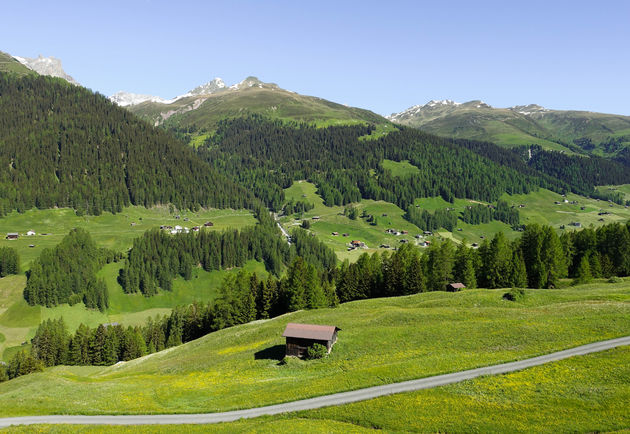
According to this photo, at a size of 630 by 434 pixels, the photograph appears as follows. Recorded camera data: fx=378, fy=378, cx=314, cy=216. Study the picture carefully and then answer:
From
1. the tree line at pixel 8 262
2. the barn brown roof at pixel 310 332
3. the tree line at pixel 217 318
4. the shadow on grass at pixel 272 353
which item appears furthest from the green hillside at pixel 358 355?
the tree line at pixel 8 262

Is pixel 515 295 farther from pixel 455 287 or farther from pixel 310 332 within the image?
pixel 310 332

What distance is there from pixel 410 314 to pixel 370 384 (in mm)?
31253

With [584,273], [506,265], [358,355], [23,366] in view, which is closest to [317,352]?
[358,355]

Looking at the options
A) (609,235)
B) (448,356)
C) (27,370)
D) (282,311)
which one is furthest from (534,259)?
(27,370)

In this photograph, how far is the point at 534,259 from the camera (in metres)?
102

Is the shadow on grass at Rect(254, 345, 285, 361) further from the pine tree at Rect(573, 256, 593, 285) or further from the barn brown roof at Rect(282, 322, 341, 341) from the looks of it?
the pine tree at Rect(573, 256, 593, 285)

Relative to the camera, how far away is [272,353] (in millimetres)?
66312

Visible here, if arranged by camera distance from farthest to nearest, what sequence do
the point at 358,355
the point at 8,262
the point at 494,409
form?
the point at 8,262 < the point at 358,355 < the point at 494,409

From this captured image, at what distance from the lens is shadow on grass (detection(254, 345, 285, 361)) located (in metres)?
64.4

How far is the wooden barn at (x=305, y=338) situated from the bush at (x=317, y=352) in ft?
2.36

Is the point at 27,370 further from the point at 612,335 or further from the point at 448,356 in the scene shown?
the point at 612,335

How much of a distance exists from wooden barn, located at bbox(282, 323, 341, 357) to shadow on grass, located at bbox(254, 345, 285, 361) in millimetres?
3657

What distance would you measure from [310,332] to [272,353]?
9.88 metres

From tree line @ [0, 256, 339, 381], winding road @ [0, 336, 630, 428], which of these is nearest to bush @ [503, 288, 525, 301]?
winding road @ [0, 336, 630, 428]
